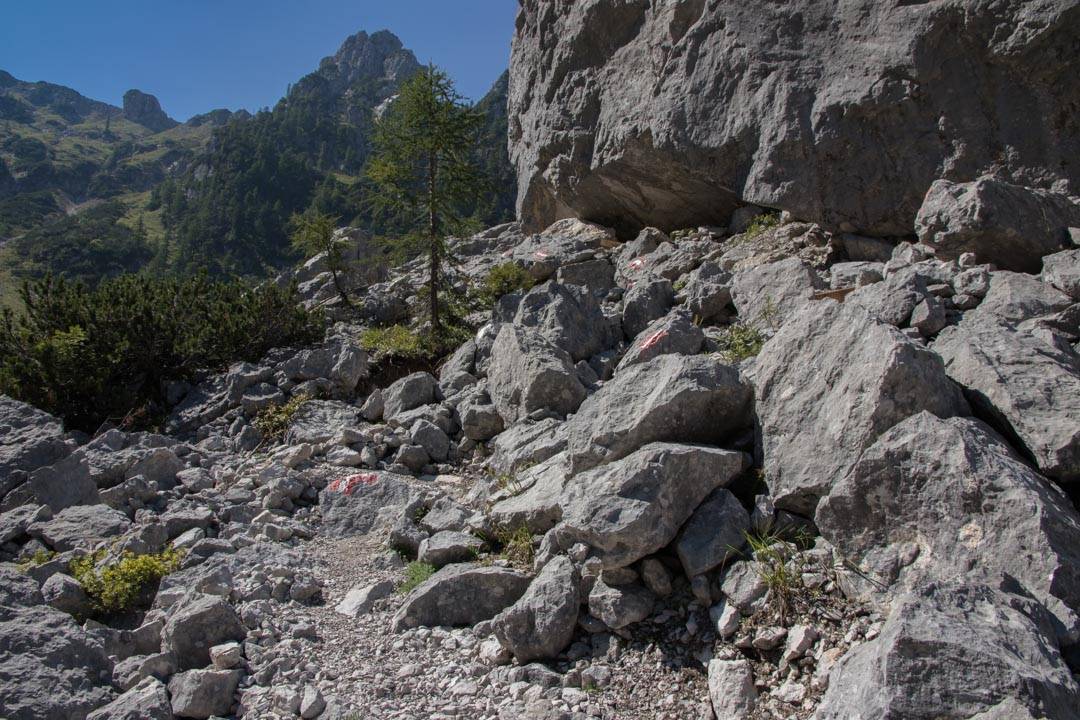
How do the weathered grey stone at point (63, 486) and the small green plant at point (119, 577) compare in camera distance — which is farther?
the weathered grey stone at point (63, 486)

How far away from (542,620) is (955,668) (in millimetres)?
2915

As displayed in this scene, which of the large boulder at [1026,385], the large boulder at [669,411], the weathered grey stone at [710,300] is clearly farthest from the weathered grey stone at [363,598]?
the weathered grey stone at [710,300]

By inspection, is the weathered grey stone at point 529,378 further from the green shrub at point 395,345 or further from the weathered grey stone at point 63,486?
the weathered grey stone at point 63,486

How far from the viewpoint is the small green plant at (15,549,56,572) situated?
6.87 m

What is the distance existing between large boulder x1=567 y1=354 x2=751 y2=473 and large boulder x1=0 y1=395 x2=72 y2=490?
7.73 meters

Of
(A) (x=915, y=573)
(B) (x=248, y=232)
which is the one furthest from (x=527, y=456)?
(B) (x=248, y=232)

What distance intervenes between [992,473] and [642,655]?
8.70 feet

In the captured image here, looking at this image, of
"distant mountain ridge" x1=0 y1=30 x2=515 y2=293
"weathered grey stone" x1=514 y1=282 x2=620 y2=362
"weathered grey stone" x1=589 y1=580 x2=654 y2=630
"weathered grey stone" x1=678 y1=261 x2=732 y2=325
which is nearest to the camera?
"weathered grey stone" x1=589 y1=580 x2=654 y2=630

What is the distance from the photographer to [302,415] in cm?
1192

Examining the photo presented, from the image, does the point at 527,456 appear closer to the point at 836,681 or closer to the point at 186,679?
the point at 186,679

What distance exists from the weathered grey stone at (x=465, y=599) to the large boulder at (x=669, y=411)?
1.26 metres

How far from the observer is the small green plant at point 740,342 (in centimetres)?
897

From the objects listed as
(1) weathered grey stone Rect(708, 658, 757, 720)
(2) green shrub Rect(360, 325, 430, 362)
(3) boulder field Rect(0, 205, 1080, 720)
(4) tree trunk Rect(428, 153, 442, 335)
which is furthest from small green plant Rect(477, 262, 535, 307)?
(1) weathered grey stone Rect(708, 658, 757, 720)

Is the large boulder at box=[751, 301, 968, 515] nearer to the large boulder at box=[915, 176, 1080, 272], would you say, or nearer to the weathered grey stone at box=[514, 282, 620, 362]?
the large boulder at box=[915, 176, 1080, 272]
